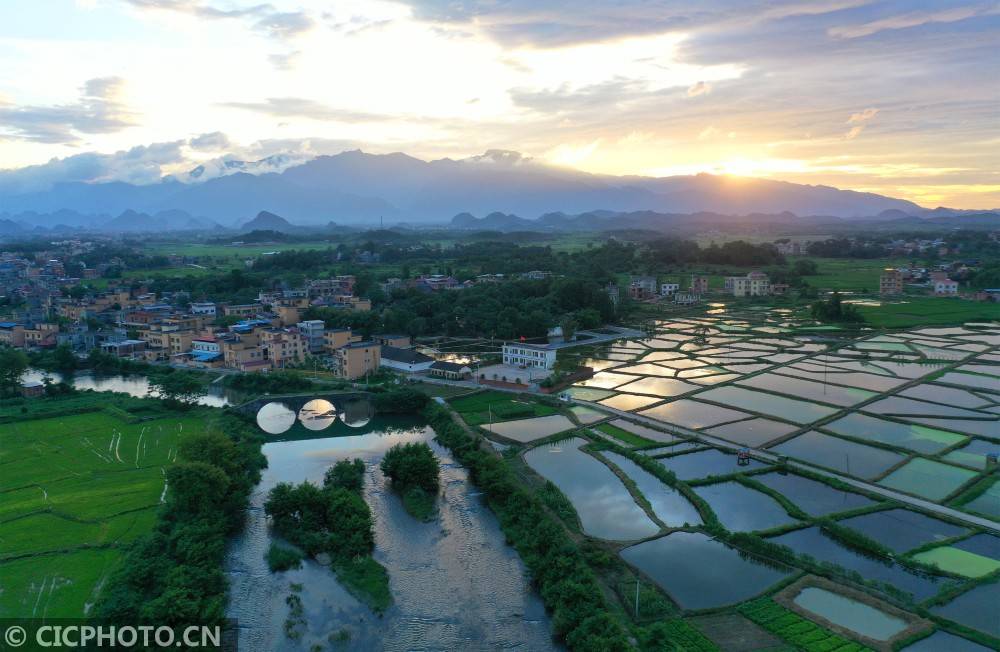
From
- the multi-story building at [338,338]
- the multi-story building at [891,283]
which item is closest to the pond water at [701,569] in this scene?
the multi-story building at [338,338]

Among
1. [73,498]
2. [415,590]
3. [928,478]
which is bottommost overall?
[415,590]

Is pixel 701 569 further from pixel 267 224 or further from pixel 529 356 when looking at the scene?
pixel 267 224

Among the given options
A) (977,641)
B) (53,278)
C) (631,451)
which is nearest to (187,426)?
(631,451)

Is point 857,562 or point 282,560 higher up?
point 857,562

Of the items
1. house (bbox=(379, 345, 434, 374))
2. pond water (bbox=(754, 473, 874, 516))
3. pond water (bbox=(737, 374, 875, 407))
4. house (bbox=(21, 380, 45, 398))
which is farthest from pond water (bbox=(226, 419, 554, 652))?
house (bbox=(21, 380, 45, 398))

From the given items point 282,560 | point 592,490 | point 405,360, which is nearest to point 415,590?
point 282,560

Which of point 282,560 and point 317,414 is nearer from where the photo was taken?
point 282,560

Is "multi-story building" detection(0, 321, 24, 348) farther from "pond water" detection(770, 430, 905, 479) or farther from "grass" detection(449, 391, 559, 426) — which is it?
"pond water" detection(770, 430, 905, 479)
